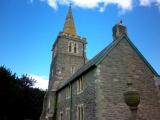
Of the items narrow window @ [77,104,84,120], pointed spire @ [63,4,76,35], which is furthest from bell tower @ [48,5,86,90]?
narrow window @ [77,104,84,120]

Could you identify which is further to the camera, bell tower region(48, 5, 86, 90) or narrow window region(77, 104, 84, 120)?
bell tower region(48, 5, 86, 90)

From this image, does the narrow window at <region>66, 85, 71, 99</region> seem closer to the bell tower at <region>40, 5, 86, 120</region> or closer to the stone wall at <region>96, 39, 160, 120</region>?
the bell tower at <region>40, 5, 86, 120</region>

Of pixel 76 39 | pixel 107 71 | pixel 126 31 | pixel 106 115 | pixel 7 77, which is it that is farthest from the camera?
pixel 76 39

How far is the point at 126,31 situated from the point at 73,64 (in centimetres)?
1483

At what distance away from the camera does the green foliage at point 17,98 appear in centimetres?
2534

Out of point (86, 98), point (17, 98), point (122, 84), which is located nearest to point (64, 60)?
point (17, 98)

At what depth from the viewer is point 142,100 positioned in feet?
53.4

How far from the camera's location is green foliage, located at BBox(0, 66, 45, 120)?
83.1 ft

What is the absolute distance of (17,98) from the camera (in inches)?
1128

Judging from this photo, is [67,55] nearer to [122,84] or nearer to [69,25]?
[69,25]

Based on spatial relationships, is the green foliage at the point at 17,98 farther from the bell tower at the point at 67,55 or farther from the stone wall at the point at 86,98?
the stone wall at the point at 86,98

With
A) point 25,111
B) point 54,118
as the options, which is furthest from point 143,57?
point 25,111

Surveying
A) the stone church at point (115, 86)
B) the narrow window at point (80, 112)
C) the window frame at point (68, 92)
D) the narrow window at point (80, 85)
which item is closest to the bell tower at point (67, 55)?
the window frame at point (68, 92)

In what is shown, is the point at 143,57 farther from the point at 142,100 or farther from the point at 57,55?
the point at 57,55
